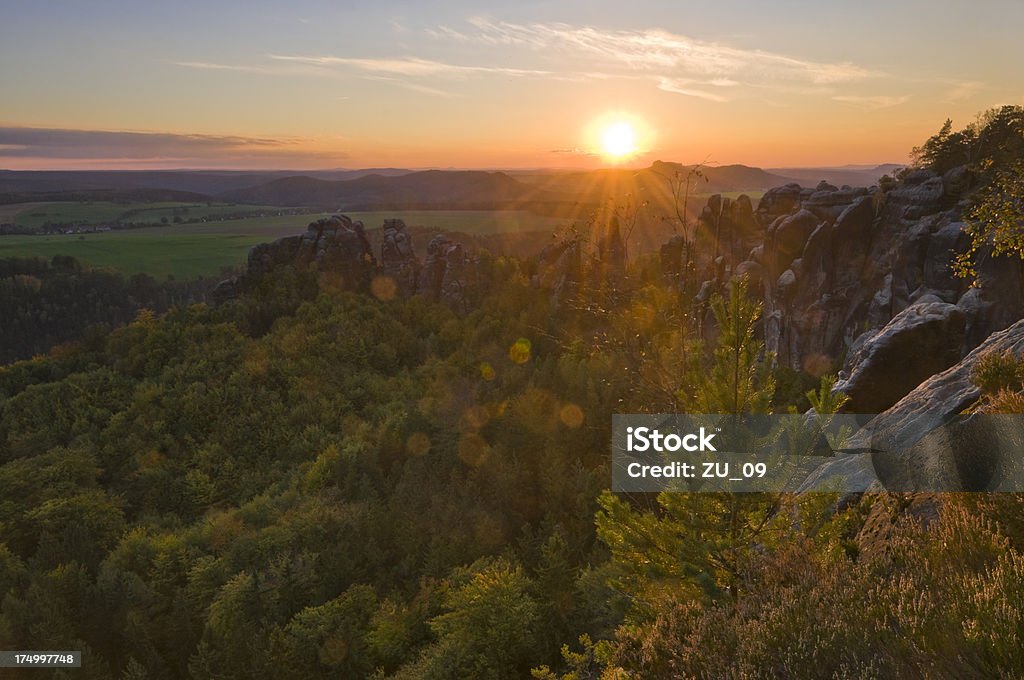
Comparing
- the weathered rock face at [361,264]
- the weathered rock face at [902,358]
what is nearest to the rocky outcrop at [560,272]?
the weathered rock face at [361,264]

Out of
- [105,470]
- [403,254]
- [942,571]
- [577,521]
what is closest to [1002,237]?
[942,571]

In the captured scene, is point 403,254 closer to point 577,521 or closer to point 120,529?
point 120,529

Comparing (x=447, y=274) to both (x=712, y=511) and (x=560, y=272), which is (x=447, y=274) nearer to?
(x=560, y=272)

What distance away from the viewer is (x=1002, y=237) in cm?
1494

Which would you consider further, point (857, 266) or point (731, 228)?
point (731, 228)

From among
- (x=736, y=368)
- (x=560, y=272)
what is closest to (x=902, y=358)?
(x=736, y=368)

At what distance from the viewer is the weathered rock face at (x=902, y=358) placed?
2053cm

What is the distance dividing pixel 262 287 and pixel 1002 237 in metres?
Answer: 90.8

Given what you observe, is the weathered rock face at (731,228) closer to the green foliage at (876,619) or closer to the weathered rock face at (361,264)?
the weathered rock face at (361,264)

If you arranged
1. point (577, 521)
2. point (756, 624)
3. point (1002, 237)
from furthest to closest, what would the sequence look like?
point (577, 521), point (1002, 237), point (756, 624)

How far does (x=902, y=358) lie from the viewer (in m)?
21.0
